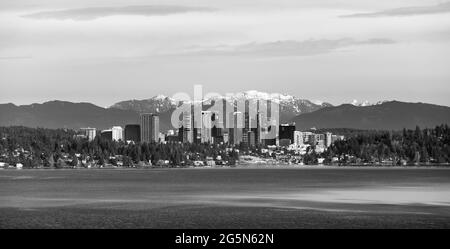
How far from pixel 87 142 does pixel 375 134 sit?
62002mm

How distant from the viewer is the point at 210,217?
40531mm

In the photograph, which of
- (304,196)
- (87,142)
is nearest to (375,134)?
(87,142)

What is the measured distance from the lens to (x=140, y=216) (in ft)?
134
